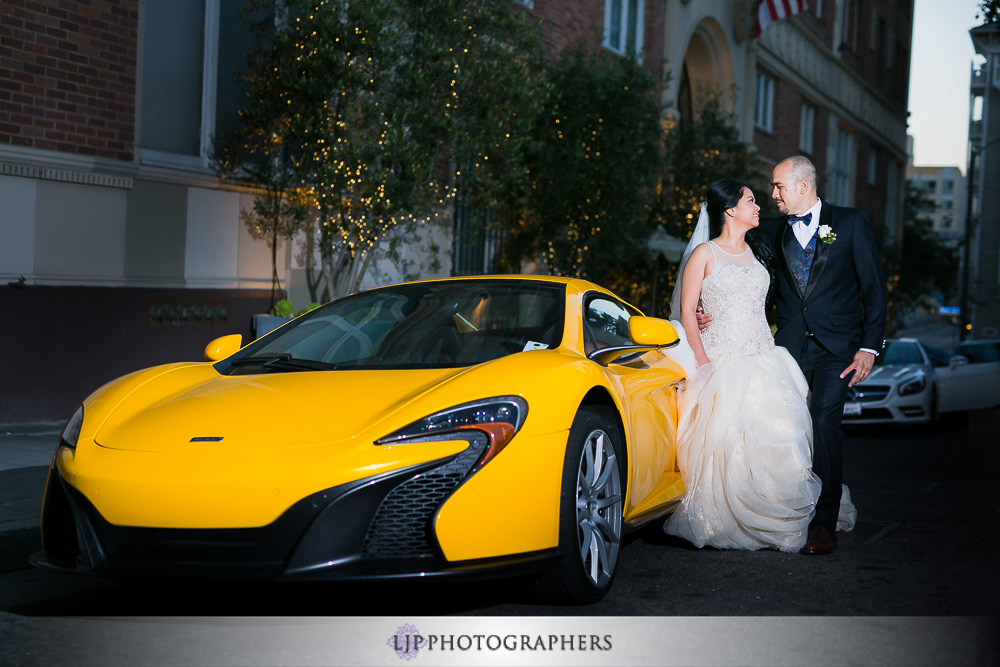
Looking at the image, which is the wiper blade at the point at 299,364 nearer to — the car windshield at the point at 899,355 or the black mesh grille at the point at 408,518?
the black mesh grille at the point at 408,518

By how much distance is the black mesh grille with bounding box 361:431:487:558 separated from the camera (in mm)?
3771

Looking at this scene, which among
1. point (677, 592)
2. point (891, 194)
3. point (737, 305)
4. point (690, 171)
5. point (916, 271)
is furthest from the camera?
point (891, 194)

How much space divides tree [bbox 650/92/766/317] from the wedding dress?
499 inches

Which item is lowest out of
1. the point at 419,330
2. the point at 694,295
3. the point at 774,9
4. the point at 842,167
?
the point at 419,330

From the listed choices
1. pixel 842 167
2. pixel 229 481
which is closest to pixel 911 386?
pixel 229 481

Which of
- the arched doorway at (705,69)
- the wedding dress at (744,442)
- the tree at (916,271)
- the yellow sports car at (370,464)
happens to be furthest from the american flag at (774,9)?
the yellow sports car at (370,464)

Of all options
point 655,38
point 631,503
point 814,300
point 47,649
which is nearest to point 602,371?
point 631,503

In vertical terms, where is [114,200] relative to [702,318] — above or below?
above

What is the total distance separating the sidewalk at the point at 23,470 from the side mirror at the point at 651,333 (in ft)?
10.3

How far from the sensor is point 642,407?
17.2 feet

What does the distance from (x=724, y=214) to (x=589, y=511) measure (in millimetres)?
2295

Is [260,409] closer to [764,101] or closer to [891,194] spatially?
[764,101]

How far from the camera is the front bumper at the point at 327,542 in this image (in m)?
3.71

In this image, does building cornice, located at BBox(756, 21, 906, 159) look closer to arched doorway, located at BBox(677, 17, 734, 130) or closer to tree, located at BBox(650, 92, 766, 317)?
arched doorway, located at BBox(677, 17, 734, 130)
